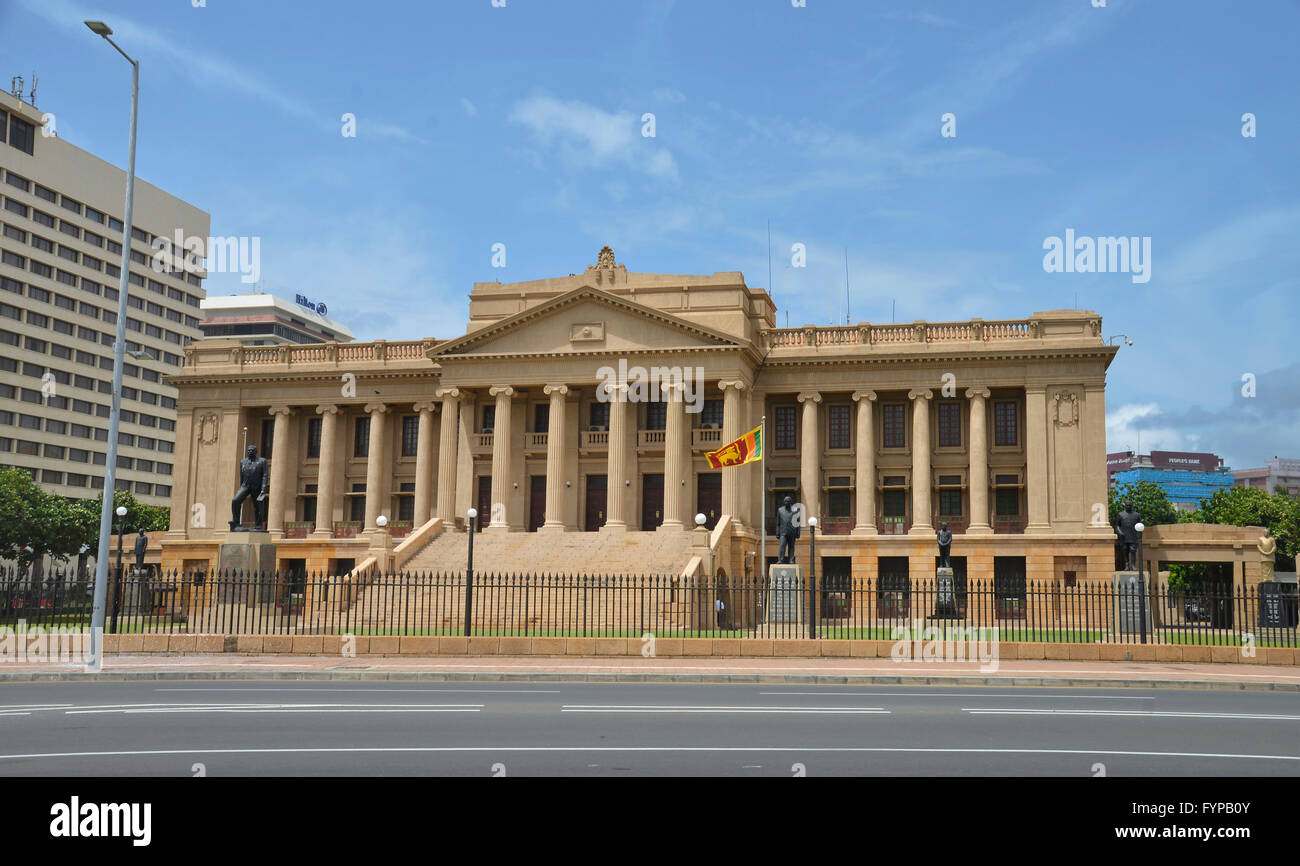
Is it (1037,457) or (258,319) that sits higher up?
(258,319)

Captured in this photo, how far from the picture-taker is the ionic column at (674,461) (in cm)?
4881

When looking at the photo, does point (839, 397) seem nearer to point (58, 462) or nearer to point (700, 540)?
point (700, 540)

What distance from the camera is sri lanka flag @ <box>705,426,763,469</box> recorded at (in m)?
41.6

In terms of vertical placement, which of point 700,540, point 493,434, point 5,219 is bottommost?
point 700,540

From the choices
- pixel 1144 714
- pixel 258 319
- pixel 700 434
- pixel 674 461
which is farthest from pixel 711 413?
pixel 258 319

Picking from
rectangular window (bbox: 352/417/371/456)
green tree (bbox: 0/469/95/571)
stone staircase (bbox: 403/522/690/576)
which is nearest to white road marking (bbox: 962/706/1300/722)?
stone staircase (bbox: 403/522/690/576)

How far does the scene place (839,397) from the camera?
179 feet

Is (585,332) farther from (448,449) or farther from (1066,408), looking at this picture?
(1066,408)

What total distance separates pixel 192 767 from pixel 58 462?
86.6 meters

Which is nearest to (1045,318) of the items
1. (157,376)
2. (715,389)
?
(715,389)

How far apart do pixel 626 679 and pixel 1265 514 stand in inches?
2509

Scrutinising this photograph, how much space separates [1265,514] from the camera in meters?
71.9

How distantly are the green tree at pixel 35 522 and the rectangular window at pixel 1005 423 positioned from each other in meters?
49.6
